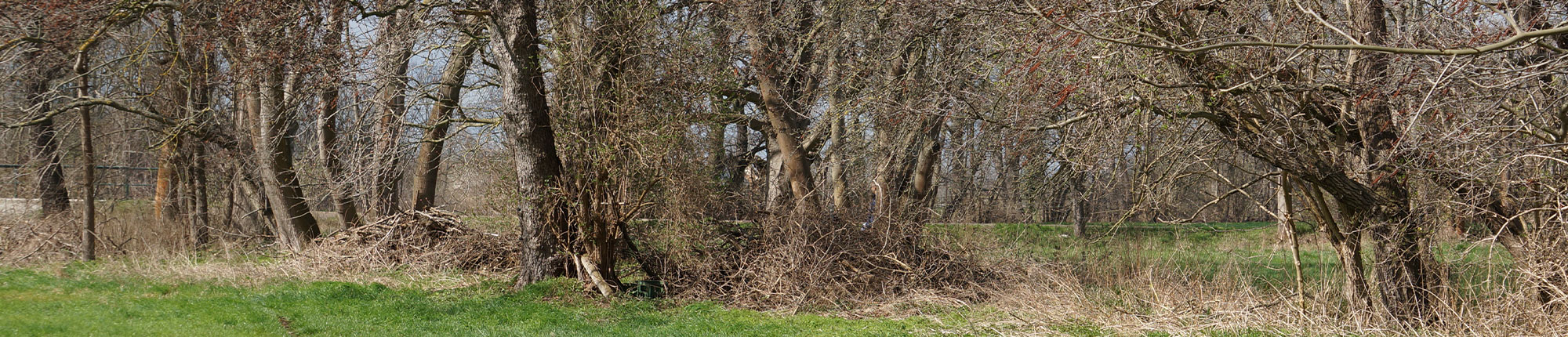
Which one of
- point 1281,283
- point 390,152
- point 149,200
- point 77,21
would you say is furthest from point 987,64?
point 149,200

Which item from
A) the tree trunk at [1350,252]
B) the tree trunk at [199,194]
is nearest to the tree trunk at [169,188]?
the tree trunk at [199,194]

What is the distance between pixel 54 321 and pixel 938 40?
903 cm

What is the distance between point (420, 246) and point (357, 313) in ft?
12.4

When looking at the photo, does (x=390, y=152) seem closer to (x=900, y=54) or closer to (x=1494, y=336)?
(x=900, y=54)

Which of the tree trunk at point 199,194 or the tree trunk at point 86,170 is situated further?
the tree trunk at point 199,194

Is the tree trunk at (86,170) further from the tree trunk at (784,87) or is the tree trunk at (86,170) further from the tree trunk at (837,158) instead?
the tree trunk at (837,158)

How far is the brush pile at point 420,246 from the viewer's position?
37.4 ft

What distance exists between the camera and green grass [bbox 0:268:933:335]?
281 inches

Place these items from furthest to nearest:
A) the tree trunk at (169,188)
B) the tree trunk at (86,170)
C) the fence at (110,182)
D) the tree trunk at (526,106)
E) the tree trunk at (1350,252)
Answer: the tree trunk at (169,188) → the fence at (110,182) → the tree trunk at (86,170) → the tree trunk at (526,106) → the tree trunk at (1350,252)

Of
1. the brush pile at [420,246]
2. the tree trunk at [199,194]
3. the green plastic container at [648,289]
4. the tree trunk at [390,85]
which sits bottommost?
the green plastic container at [648,289]

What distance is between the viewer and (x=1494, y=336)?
645cm

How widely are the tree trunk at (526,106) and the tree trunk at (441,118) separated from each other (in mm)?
2303

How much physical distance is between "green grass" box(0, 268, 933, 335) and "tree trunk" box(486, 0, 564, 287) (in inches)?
37.9

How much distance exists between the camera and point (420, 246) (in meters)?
11.8
